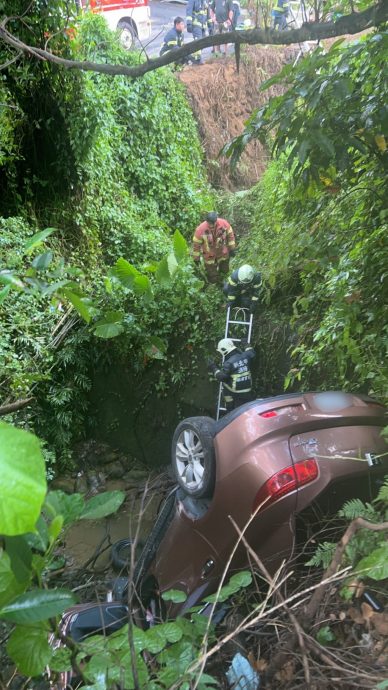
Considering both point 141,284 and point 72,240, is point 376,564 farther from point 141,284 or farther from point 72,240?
point 72,240

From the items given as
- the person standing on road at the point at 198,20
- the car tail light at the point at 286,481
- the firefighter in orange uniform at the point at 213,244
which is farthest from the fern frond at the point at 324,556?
the person standing on road at the point at 198,20

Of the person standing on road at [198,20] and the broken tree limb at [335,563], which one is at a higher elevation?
the person standing on road at [198,20]

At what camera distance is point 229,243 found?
6621 mm

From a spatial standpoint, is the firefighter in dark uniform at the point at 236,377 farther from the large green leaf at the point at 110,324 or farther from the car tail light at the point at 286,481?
the large green leaf at the point at 110,324

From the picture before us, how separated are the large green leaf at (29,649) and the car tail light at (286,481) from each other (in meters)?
1.56

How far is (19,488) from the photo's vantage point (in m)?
0.66

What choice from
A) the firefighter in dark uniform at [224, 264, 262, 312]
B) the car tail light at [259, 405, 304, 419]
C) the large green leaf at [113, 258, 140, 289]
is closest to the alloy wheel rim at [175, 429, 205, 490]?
the car tail light at [259, 405, 304, 419]

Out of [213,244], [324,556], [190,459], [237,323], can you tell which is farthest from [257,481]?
[213,244]

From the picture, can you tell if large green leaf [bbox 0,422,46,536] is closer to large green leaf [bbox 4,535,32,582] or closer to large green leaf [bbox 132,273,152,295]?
large green leaf [bbox 4,535,32,582]

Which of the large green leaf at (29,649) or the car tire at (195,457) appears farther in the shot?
the car tire at (195,457)

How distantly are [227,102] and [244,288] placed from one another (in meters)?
7.01

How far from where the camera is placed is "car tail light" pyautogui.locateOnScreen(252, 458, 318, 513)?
2438mm

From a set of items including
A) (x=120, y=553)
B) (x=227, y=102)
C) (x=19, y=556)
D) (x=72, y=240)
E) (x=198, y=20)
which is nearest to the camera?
(x=19, y=556)

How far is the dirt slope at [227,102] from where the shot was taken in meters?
10.1
